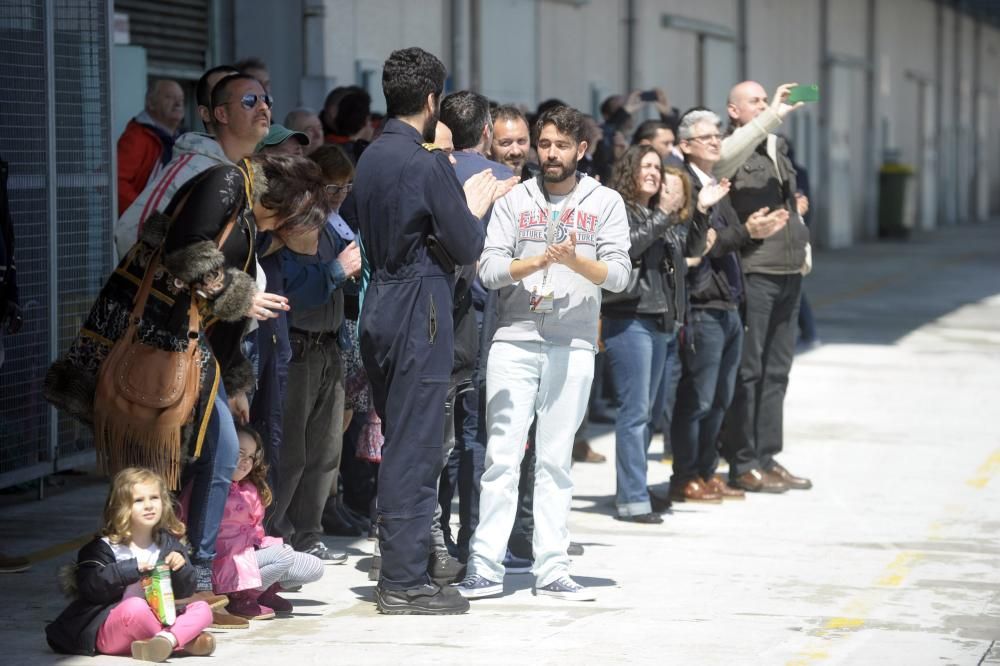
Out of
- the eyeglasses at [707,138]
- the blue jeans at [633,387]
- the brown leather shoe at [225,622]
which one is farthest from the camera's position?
the eyeglasses at [707,138]

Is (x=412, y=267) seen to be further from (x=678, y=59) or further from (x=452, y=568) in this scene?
(x=678, y=59)

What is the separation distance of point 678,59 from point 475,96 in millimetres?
16796

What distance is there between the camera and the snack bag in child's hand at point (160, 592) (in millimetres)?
5910

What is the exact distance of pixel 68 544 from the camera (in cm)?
798

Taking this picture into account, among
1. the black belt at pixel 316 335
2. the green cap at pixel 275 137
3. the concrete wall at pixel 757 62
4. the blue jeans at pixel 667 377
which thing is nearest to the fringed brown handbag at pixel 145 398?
the green cap at pixel 275 137

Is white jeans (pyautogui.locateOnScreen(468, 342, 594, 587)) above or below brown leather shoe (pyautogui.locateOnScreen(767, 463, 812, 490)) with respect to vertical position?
above

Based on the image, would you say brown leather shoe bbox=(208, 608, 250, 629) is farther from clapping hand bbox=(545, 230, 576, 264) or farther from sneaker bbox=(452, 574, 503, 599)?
clapping hand bbox=(545, 230, 576, 264)

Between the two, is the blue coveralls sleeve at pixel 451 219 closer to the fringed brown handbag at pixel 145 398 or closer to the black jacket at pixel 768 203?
the fringed brown handbag at pixel 145 398

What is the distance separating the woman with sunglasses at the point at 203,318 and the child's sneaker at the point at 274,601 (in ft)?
1.33

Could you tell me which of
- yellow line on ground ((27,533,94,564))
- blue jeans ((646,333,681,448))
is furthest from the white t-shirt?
blue jeans ((646,333,681,448))

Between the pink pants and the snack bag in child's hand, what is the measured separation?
0.07 ft

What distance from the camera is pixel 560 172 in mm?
7023

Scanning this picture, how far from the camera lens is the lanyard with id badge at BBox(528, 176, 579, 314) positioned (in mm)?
6930

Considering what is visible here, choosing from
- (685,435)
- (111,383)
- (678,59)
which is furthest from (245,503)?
(678,59)
